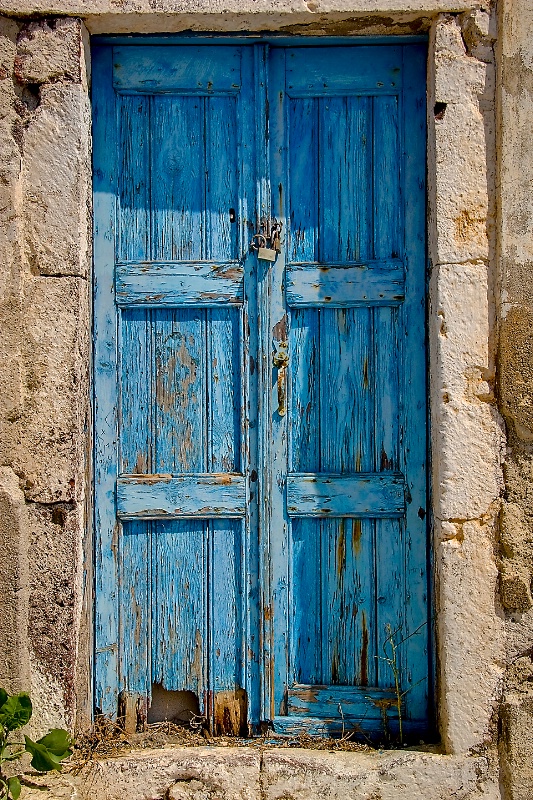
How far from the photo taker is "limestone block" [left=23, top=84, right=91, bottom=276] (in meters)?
2.58

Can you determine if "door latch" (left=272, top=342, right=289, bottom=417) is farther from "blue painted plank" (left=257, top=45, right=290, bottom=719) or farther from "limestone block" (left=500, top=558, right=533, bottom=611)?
"limestone block" (left=500, top=558, right=533, bottom=611)

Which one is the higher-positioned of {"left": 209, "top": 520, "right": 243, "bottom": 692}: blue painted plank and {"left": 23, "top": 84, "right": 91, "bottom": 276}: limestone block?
{"left": 23, "top": 84, "right": 91, "bottom": 276}: limestone block

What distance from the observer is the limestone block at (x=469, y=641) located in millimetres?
2529

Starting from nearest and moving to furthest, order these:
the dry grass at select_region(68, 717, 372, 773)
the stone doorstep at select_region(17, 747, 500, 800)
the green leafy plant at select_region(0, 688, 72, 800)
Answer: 1. the green leafy plant at select_region(0, 688, 72, 800)
2. the stone doorstep at select_region(17, 747, 500, 800)
3. the dry grass at select_region(68, 717, 372, 773)

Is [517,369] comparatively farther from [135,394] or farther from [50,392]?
[50,392]

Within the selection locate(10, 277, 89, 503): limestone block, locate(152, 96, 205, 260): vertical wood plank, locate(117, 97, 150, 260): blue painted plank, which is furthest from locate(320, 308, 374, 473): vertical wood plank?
locate(10, 277, 89, 503): limestone block

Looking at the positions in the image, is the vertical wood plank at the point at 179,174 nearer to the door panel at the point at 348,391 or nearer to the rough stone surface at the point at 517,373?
the door panel at the point at 348,391

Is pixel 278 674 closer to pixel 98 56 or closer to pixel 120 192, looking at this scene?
pixel 120 192

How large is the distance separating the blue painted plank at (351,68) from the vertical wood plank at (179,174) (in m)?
0.42

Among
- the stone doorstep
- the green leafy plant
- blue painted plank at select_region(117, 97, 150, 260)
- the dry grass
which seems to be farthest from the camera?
blue painted plank at select_region(117, 97, 150, 260)

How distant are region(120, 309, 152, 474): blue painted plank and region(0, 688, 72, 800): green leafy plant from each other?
2.80 ft

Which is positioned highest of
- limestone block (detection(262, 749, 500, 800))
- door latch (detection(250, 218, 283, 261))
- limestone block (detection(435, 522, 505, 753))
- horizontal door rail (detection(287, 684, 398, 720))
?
door latch (detection(250, 218, 283, 261))

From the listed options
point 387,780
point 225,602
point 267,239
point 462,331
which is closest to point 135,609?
point 225,602

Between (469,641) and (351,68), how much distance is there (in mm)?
2092
